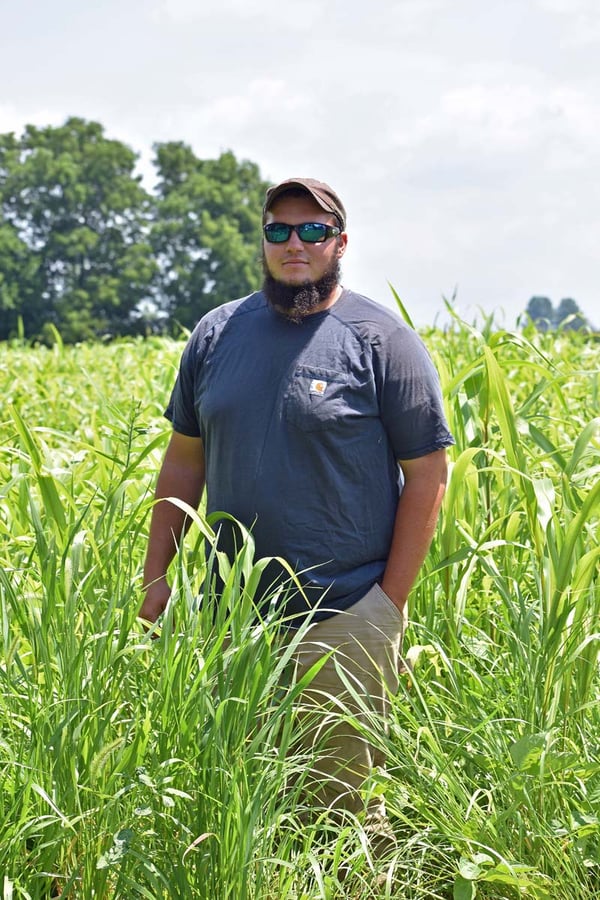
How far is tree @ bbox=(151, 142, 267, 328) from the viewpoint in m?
53.8

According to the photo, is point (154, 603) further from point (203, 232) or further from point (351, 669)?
point (203, 232)

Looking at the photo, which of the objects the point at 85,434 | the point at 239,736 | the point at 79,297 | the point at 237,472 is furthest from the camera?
the point at 79,297

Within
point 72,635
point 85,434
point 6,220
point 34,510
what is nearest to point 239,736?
point 72,635

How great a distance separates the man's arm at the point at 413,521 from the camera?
9.29 feet

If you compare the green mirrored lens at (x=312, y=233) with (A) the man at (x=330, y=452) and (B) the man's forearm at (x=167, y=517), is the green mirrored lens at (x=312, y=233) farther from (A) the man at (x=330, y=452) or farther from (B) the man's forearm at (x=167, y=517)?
(B) the man's forearm at (x=167, y=517)

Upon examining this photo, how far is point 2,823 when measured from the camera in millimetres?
2119

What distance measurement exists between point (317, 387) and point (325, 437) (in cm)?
12

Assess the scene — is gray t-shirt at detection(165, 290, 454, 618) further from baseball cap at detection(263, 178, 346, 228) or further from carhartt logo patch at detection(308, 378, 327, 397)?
baseball cap at detection(263, 178, 346, 228)

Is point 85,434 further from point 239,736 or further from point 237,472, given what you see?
point 239,736

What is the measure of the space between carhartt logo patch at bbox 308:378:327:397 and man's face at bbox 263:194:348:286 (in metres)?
0.27

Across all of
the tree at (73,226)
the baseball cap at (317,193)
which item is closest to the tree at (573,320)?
the baseball cap at (317,193)

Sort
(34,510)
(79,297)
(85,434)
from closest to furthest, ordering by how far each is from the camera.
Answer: (34,510) < (85,434) < (79,297)

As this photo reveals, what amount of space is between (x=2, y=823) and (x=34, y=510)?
782mm

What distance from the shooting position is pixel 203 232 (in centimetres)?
5381
